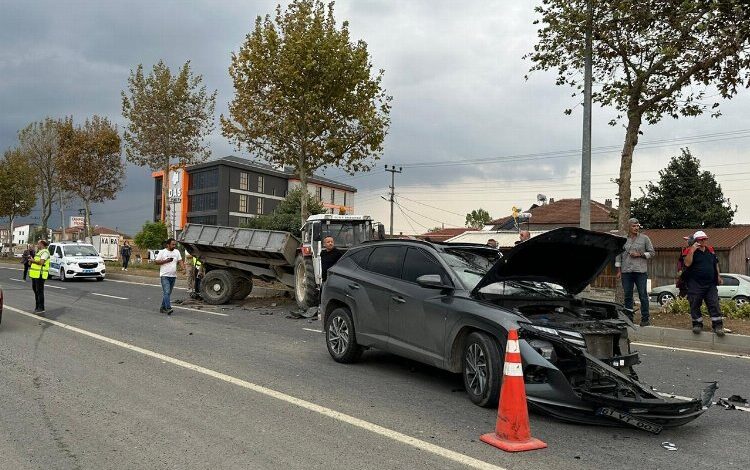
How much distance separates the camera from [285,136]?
71.2ft

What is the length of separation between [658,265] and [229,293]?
29084 mm

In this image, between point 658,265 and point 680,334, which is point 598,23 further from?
point 658,265

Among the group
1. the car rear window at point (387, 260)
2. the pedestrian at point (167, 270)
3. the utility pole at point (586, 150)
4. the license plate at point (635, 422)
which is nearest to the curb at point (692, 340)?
the utility pole at point (586, 150)

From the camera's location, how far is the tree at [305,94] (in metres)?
20.7

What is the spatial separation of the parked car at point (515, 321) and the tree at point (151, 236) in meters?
60.0

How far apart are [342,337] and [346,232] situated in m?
6.96

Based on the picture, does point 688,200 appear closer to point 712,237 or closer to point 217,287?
point 712,237

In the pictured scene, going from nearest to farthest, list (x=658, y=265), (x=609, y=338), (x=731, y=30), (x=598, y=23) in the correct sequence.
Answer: (x=609, y=338) < (x=731, y=30) < (x=598, y=23) < (x=658, y=265)

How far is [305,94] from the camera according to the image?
67.7ft

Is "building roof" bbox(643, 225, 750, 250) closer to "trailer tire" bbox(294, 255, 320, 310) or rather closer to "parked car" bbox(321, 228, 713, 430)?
"trailer tire" bbox(294, 255, 320, 310)

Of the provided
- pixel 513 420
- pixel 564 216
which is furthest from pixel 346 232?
pixel 564 216

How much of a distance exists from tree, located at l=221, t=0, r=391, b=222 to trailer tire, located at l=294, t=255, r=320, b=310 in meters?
7.60

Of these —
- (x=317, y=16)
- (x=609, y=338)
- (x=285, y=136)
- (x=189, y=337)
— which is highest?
(x=317, y=16)

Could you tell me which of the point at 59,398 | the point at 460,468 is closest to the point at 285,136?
the point at 59,398
